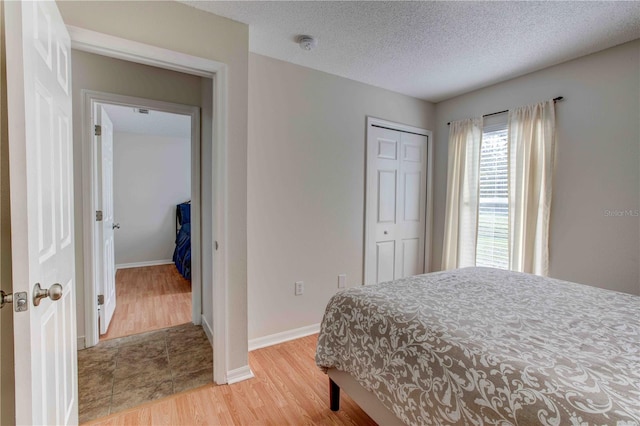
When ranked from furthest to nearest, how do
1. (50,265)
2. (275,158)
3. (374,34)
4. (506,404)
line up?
(275,158)
(374,34)
(50,265)
(506,404)

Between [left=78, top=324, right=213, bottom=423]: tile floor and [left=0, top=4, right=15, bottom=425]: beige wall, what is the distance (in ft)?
2.75

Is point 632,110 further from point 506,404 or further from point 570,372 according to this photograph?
point 506,404

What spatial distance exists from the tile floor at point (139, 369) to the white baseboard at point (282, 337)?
1.16 feet

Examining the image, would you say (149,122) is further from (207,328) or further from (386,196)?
(386,196)

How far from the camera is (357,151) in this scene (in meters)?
2.94

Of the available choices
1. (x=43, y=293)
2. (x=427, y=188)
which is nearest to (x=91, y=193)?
(x=43, y=293)

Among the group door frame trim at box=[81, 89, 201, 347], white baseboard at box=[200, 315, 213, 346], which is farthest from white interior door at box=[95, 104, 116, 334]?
white baseboard at box=[200, 315, 213, 346]

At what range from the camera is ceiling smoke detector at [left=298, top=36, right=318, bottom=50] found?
211 cm

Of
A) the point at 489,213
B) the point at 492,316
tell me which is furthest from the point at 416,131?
the point at 492,316

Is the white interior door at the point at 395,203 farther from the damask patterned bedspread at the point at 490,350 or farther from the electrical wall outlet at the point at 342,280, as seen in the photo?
the damask patterned bedspread at the point at 490,350

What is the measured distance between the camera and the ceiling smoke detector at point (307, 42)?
211 centimetres

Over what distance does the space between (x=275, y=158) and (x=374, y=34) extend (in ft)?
3.81

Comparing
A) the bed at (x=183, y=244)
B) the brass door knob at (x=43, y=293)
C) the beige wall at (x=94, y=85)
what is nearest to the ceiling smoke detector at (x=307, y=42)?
the beige wall at (x=94, y=85)

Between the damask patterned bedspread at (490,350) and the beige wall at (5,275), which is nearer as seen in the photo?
the damask patterned bedspread at (490,350)
